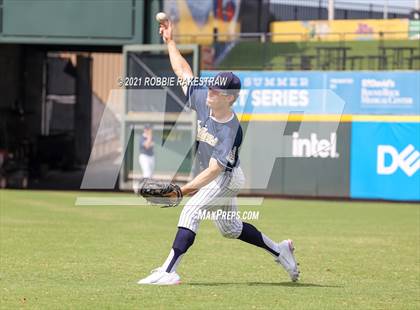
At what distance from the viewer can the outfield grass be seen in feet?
28.3

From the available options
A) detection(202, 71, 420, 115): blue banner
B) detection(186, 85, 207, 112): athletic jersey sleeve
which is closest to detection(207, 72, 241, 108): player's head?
detection(186, 85, 207, 112): athletic jersey sleeve

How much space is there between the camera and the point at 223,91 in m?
9.14

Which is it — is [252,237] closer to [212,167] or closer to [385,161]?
[212,167]

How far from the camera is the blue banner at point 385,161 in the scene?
2670cm

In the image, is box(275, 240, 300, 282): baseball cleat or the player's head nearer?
the player's head

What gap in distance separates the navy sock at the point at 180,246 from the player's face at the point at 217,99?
1.27 meters

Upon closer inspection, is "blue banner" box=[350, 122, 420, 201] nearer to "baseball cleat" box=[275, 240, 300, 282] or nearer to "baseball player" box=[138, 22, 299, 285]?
"baseball cleat" box=[275, 240, 300, 282]

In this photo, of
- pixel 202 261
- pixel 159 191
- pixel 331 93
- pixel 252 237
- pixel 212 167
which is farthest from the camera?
pixel 331 93

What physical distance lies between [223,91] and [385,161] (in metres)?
18.7

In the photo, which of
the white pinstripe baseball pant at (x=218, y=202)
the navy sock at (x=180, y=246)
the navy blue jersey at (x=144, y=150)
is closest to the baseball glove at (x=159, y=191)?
the white pinstripe baseball pant at (x=218, y=202)

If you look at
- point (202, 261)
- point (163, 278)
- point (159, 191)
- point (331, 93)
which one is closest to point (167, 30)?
point (159, 191)

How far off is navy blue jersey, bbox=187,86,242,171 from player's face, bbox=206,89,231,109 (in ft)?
0.42

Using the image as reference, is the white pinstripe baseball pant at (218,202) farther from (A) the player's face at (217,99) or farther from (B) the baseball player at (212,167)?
(A) the player's face at (217,99)

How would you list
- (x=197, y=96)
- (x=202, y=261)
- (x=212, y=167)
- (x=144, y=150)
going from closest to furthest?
(x=212, y=167), (x=197, y=96), (x=202, y=261), (x=144, y=150)
